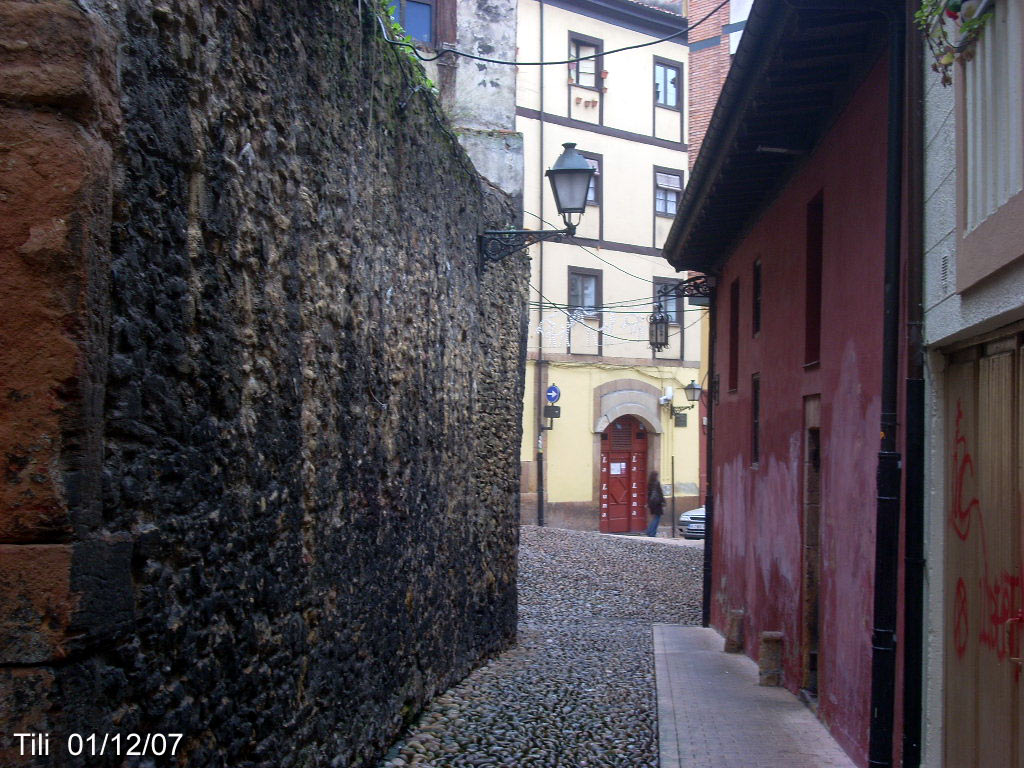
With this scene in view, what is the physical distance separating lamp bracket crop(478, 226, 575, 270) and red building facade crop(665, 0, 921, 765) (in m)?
1.53

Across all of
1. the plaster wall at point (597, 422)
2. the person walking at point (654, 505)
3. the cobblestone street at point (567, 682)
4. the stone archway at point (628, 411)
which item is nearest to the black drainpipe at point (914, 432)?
the cobblestone street at point (567, 682)

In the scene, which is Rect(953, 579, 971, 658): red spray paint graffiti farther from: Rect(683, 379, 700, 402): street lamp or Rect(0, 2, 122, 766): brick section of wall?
Rect(683, 379, 700, 402): street lamp

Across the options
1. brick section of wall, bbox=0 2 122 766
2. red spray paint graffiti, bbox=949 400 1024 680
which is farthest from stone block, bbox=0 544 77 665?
red spray paint graffiti, bbox=949 400 1024 680

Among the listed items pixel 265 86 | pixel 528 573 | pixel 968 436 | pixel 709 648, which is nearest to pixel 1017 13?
pixel 968 436

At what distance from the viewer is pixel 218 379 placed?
12.7 feet

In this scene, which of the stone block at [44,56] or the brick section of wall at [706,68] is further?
the brick section of wall at [706,68]

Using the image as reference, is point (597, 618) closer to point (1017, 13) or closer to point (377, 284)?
point (377, 284)

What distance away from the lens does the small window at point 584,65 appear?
90.6 ft

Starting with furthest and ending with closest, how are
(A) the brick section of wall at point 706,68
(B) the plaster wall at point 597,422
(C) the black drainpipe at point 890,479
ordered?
1. (B) the plaster wall at point 597,422
2. (A) the brick section of wall at point 706,68
3. (C) the black drainpipe at point 890,479

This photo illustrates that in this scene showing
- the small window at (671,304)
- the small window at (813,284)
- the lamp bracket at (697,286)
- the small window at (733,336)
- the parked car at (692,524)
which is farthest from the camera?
the small window at (671,304)

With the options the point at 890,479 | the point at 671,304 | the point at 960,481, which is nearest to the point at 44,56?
the point at 960,481

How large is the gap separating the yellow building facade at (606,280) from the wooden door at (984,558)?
2143 centimetres

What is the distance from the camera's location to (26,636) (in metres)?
2.65

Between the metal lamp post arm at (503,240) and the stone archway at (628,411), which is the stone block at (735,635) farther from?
the stone archway at (628,411)
